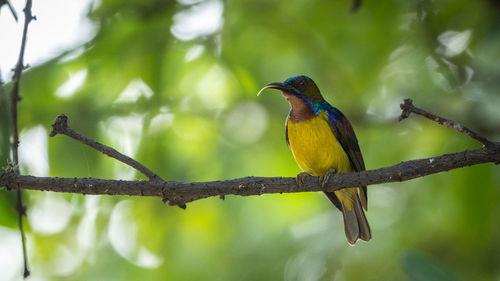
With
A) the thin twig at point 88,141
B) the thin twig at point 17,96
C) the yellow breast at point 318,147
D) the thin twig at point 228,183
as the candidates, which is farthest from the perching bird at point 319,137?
the thin twig at point 17,96

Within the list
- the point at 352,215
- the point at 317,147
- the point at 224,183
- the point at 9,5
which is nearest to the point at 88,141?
the point at 224,183

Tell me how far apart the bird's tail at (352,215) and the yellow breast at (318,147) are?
1.16 feet

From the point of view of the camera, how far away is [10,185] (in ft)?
8.20

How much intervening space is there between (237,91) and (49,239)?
2.26 metres

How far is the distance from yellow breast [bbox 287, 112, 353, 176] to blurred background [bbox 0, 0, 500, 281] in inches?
19.2

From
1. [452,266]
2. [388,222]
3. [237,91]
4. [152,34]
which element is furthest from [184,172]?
[452,266]

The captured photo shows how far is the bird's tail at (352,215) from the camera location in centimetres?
427

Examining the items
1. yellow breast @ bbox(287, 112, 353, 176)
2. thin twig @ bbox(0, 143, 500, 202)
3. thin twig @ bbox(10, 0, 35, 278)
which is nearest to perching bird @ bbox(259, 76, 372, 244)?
yellow breast @ bbox(287, 112, 353, 176)

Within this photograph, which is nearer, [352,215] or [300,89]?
[300,89]

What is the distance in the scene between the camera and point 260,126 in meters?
5.23

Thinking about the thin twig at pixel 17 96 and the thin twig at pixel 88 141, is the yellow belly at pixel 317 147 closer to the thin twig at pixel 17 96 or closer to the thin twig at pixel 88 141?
the thin twig at pixel 88 141

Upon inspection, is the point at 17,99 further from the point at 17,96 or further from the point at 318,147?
the point at 318,147

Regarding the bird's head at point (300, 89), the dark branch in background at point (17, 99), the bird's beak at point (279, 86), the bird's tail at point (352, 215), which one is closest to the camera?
the dark branch in background at point (17, 99)

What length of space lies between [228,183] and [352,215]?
2066 millimetres
